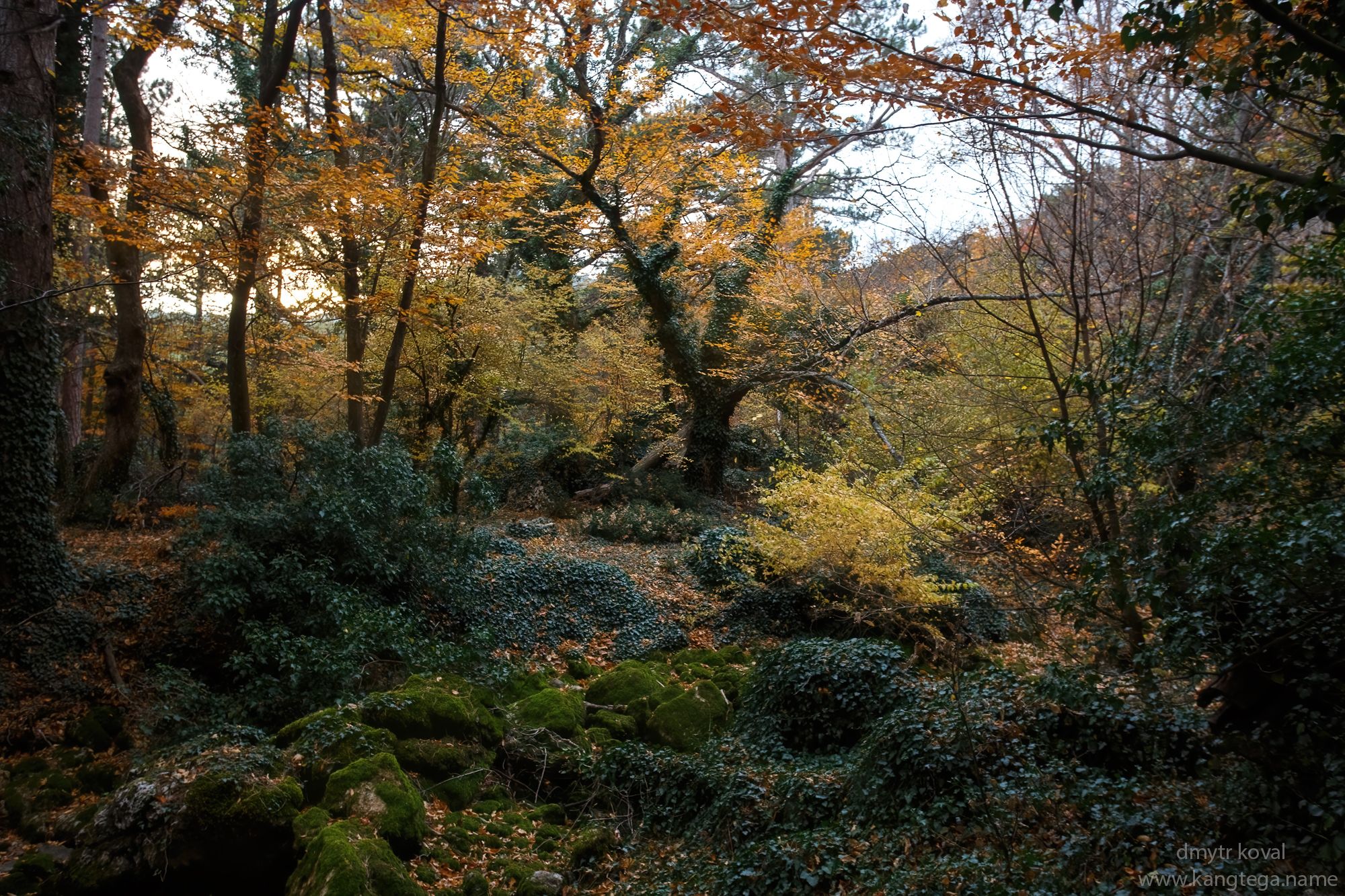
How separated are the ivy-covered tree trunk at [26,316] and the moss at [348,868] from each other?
189 inches

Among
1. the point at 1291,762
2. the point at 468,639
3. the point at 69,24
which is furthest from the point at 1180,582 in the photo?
the point at 69,24

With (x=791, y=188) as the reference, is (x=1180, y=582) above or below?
below

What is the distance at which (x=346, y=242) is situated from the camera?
1060cm

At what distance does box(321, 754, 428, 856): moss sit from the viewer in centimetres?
473

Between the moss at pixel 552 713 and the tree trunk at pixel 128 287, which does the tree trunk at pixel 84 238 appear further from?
the moss at pixel 552 713

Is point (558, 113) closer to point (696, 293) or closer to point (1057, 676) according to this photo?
point (696, 293)

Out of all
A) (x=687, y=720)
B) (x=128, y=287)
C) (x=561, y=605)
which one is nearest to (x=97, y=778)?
(x=687, y=720)

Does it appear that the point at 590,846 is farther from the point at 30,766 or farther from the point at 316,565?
the point at 30,766

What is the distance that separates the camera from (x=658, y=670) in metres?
8.91

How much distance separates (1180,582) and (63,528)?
12495 millimetres

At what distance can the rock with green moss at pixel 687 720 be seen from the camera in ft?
23.1

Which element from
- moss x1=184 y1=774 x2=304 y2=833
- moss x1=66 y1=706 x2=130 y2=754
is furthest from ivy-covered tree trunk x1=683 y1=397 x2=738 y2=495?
moss x1=184 y1=774 x2=304 y2=833

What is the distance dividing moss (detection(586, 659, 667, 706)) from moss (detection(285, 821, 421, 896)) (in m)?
3.56

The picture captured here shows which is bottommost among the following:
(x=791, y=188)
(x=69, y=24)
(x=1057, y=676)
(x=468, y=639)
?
(x=468, y=639)
